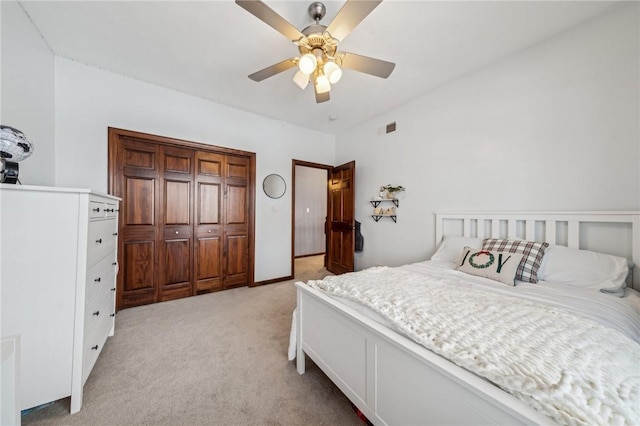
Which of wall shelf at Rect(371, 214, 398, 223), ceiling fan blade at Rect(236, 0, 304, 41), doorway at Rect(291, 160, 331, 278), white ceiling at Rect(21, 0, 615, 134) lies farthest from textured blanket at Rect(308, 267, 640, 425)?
doorway at Rect(291, 160, 331, 278)

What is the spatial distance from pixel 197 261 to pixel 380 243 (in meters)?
2.67

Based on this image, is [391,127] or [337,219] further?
[337,219]

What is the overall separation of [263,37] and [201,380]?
2.73 metres

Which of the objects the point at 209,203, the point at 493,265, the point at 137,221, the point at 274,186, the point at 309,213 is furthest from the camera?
the point at 309,213

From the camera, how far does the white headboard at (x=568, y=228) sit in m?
1.63

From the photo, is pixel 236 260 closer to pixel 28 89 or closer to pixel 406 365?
pixel 28 89

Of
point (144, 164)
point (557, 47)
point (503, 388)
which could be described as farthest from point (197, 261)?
point (557, 47)

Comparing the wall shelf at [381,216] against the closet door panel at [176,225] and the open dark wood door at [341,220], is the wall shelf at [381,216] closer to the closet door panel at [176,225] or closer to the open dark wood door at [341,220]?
the open dark wood door at [341,220]

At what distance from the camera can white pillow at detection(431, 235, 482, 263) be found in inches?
90.6

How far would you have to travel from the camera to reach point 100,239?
5.11 feet

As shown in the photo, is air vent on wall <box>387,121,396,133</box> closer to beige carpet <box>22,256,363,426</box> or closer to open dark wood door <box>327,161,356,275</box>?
open dark wood door <box>327,161,356,275</box>

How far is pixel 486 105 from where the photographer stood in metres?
2.38

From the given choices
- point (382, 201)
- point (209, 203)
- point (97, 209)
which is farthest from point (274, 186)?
point (97, 209)

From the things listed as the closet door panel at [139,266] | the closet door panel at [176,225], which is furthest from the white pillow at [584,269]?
the closet door panel at [139,266]
